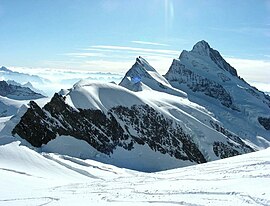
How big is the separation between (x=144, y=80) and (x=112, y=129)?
82522 mm

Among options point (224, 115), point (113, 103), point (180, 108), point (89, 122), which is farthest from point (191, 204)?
point (224, 115)

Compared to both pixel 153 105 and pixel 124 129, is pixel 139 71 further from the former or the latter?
pixel 124 129

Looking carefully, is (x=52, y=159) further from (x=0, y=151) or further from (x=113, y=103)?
(x=113, y=103)

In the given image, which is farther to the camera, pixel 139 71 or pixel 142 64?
pixel 142 64

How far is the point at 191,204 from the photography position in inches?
819

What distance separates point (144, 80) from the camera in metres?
170

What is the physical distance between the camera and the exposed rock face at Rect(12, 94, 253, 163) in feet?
249

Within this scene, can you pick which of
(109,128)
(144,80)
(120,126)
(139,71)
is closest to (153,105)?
(120,126)

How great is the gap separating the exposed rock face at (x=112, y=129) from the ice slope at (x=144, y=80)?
4729cm

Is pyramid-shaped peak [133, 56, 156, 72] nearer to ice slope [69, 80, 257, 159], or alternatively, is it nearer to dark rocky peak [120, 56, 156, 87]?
dark rocky peak [120, 56, 156, 87]

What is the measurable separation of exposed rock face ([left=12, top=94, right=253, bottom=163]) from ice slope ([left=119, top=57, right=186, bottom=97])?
4729 centimetres

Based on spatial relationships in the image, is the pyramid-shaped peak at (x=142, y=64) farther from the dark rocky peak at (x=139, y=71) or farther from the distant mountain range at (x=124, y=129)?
the distant mountain range at (x=124, y=129)

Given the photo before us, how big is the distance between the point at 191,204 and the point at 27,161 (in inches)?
1552

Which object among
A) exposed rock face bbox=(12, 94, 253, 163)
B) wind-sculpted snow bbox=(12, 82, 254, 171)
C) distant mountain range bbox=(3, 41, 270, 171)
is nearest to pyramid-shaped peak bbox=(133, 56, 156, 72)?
distant mountain range bbox=(3, 41, 270, 171)
